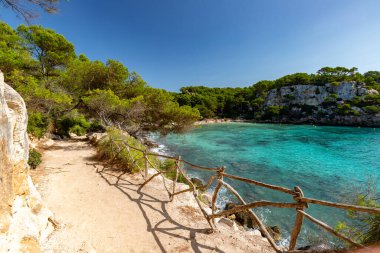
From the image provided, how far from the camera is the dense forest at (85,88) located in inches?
460

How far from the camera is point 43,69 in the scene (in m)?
13.8

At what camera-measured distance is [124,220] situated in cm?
418

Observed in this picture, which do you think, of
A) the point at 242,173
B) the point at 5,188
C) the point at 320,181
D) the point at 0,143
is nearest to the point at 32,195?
the point at 5,188

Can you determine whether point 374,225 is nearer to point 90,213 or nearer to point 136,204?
point 136,204

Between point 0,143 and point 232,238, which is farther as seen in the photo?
point 232,238

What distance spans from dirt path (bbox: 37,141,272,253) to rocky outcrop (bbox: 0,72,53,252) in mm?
597

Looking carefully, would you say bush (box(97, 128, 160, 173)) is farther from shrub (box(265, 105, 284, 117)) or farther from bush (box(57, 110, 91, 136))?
shrub (box(265, 105, 284, 117))

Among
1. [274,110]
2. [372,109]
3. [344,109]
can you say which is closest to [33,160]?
[274,110]

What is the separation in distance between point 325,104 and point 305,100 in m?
4.90

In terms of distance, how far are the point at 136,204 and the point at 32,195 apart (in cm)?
225

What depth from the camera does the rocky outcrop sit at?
2.30m

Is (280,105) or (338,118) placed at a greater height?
(280,105)

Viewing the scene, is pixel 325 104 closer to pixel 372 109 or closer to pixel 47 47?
pixel 372 109

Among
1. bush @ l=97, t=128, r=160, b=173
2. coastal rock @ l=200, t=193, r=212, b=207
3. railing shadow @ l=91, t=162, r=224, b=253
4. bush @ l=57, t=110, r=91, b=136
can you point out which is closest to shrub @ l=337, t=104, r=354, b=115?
coastal rock @ l=200, t=193, r=212, b=207
